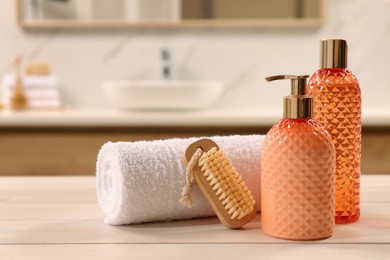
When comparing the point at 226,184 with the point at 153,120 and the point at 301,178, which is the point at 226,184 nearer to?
the point at 301,178

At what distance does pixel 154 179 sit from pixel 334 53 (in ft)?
1.01

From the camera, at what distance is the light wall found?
2.75 m

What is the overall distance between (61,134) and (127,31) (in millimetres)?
803

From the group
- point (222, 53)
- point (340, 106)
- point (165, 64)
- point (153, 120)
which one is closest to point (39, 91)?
point (165, 64)

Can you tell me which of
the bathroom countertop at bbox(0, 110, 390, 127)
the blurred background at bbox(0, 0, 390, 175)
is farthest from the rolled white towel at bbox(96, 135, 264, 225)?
the blurred background at bbox(0, 0, 390, 175)

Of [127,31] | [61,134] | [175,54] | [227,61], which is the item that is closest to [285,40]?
[227,61]

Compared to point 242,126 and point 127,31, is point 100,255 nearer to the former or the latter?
point 242,126

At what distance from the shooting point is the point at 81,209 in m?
0.95

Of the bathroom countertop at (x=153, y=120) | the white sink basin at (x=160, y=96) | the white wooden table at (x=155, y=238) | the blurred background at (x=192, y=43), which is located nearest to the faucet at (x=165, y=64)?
the blurred background at (x=192, y=43)

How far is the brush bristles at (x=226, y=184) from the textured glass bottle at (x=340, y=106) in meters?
0.14

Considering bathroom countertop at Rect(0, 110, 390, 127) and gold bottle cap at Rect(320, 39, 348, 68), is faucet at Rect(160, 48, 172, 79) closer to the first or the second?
bathroom countertop at Rect(0, 110, 390, 127)

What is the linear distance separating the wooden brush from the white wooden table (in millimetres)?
21

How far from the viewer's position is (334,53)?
0.82 metres

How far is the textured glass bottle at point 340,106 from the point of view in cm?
82
